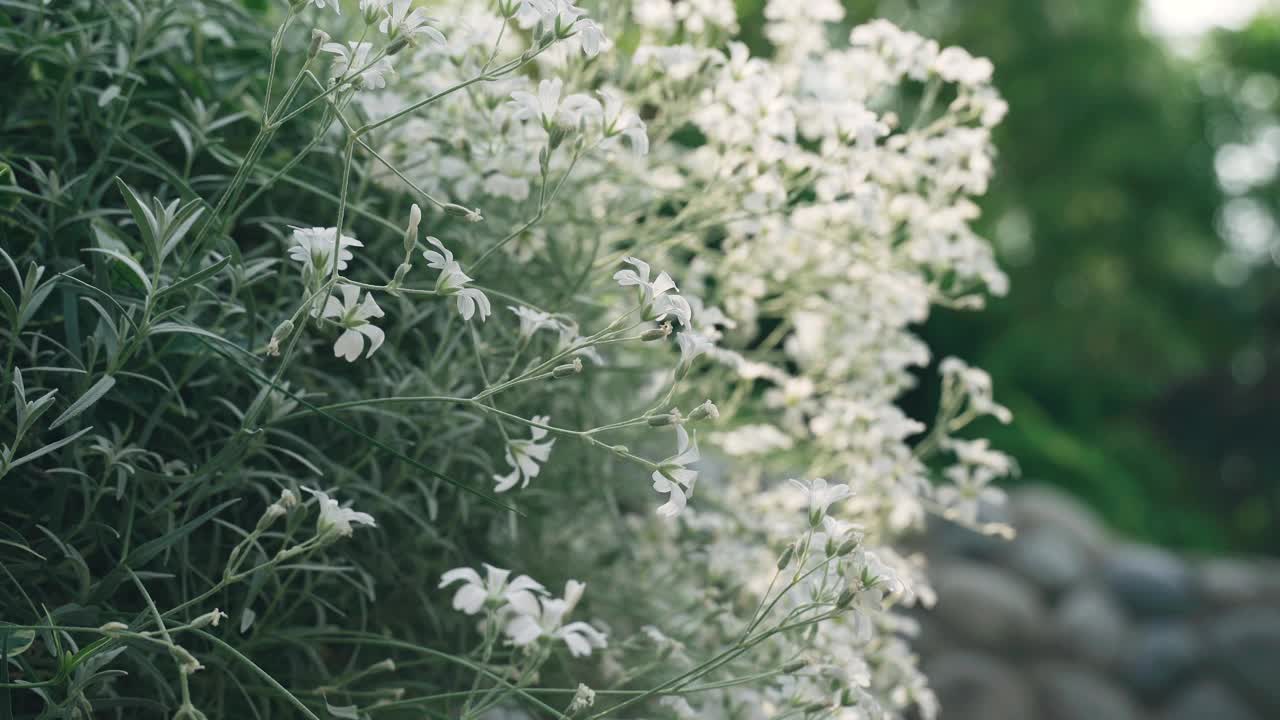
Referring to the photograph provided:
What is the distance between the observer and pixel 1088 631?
5238 mm

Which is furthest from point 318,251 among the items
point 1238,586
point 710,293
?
point 1238,586

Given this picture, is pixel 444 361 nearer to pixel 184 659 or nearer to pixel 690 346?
pixel 690 346

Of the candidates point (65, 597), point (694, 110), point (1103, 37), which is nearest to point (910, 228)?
point (694, 110)

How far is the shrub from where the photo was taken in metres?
0.99

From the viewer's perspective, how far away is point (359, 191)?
133 cm

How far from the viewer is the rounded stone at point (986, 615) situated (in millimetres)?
5180

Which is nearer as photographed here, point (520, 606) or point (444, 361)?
point (520, 606)

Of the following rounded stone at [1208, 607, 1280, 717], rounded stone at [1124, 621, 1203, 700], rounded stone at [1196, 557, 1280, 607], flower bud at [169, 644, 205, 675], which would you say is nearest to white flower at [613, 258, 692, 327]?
flower bud at [169, 644, 205, 675]

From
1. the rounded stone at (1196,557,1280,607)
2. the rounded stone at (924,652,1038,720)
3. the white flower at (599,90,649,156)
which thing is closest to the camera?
the white flower at (599,90,649,156)

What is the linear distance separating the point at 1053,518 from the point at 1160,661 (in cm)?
80

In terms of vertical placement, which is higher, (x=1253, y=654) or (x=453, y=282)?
(x=1253, y=654)

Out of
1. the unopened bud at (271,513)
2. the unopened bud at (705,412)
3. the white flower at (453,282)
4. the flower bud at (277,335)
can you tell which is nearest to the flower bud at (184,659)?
the unopened bud at (271,513)

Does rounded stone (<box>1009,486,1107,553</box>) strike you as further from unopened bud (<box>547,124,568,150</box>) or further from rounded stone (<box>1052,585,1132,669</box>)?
unopened bud (<box>547,124,568,150</box>)

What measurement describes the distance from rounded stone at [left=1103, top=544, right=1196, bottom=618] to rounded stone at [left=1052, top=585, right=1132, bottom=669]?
154 mm
